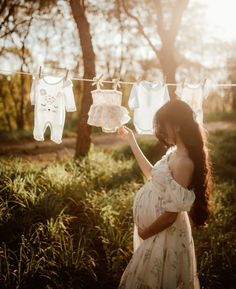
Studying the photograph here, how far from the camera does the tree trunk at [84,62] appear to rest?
8.83 meters

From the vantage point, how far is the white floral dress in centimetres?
306

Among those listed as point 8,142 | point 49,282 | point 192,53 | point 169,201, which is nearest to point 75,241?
point 49,282

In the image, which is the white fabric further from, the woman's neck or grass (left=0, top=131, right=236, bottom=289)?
the woman's neck

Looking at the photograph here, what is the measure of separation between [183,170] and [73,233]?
337 centimetres

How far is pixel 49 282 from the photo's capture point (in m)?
4.50

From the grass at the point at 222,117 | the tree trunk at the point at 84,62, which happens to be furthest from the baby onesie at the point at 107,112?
the grass at the point at 222,117

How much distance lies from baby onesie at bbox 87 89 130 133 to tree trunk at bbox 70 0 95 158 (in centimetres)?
442

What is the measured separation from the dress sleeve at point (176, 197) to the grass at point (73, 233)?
6.77 feet

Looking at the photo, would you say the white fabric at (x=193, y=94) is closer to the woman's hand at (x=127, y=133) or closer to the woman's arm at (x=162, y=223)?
the woman's hand at (x=127, y=133)

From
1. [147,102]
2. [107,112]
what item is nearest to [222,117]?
[147,102]

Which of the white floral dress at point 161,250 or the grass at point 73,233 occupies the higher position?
the white floral dress at point 161,250

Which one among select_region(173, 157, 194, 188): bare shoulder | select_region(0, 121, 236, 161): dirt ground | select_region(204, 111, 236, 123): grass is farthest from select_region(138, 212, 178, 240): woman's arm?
select_region(204, 111, 236, 123): grass

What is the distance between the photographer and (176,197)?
114 inches

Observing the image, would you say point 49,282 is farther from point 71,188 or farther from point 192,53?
point 192,53
